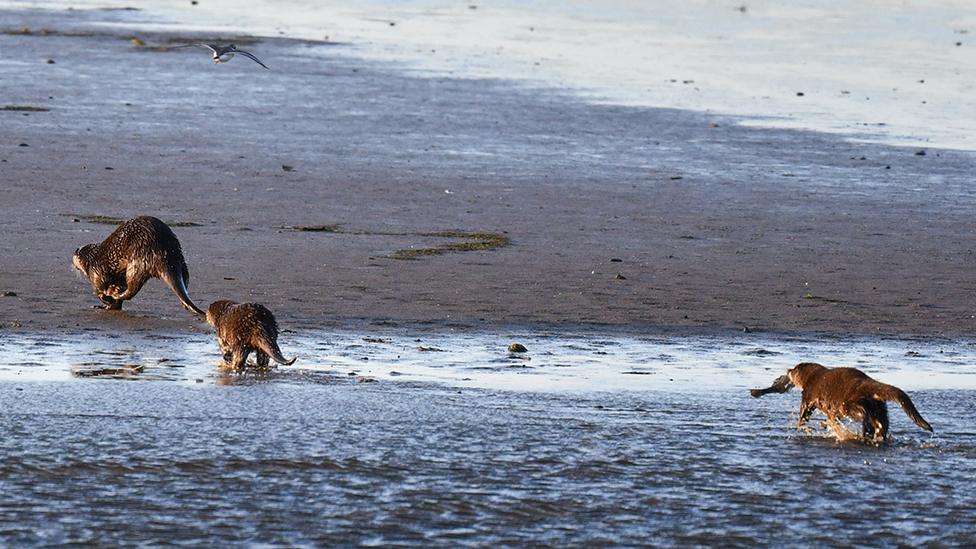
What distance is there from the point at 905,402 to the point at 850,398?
45cm

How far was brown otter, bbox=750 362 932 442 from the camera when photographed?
8570mm

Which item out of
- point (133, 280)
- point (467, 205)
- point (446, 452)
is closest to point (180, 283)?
point (133, 280)

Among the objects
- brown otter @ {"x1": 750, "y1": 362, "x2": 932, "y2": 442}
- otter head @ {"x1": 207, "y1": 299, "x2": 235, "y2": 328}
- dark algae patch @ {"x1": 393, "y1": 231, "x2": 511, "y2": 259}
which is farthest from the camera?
dark algae patch @ {"x1": 393, "y1": 231, "x2": 511, "y2": 259}

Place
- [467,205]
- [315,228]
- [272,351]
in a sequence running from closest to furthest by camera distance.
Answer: [272,351] → [315,228] → [467,205]

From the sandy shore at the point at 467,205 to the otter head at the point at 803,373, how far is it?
9.38ft

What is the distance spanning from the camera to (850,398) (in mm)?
8680

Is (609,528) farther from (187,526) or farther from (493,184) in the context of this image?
(493,184)

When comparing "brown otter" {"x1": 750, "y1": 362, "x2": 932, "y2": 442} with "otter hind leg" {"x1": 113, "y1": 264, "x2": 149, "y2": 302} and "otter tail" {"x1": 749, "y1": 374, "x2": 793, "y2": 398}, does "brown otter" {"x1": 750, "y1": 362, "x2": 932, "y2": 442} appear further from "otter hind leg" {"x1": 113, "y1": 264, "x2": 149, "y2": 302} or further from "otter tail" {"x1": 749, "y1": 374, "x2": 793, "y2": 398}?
"otter hind leg" {"x1": 113, "y1": 264, "x2": 149, "y2": 302}

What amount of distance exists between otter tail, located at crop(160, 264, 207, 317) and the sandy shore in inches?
5.2

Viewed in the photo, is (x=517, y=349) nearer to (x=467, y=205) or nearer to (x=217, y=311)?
(x=217, y=311)

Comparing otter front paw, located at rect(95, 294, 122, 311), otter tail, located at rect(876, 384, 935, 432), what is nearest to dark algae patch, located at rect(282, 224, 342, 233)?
otter front paw, located at rect(95, 294, 122, 311)

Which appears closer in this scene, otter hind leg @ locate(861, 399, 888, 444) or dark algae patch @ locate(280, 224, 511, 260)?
otter hind leg @ locate(861, 399, 888, 444)

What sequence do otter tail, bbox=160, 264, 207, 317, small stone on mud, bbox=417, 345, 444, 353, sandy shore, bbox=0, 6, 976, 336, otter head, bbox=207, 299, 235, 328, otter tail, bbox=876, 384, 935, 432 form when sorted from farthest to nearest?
sandy shore, bbox=0, 6, 976, 336
otter tail, bbox=160, 264, 207, 317
small stone on mud, bbox=417, 345, 444, 353
otter head, bbox=207, 299, 235, 328
otter tail, bbox=876, 384, 935, 432

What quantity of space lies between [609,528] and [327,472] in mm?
1320
